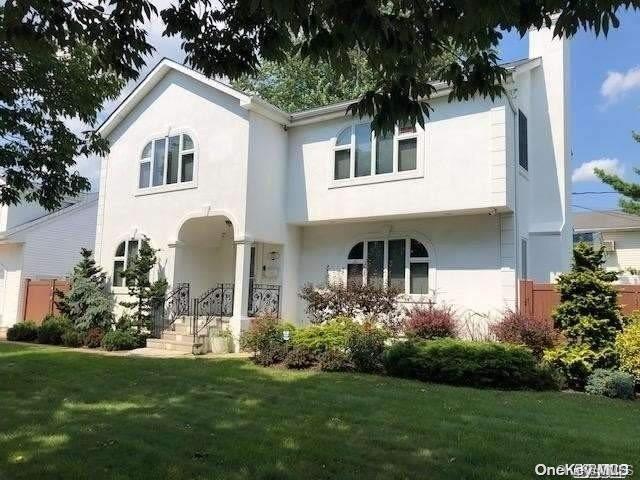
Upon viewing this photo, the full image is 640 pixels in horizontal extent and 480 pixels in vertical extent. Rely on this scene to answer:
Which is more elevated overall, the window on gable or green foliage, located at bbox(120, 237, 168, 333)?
the window on gable

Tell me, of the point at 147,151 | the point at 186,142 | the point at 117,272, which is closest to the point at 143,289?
the point at 117,272

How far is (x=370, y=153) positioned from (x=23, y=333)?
502 inches

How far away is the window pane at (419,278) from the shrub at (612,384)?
5.42 meters

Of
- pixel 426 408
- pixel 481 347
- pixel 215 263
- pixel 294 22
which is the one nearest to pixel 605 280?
pixel 481 347

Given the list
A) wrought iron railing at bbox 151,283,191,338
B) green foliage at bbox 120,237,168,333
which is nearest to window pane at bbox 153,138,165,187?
green foliage at bbox 120,237,168,333

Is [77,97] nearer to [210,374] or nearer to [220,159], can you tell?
[210,374]

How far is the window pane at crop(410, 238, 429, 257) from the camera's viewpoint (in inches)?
597

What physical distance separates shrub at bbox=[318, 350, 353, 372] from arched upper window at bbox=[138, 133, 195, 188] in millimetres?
8148

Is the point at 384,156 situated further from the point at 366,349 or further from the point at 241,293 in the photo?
the point at 366,349

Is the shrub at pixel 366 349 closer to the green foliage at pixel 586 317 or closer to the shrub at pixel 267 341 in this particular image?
the shrub at pixel 267 341

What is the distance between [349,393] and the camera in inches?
356

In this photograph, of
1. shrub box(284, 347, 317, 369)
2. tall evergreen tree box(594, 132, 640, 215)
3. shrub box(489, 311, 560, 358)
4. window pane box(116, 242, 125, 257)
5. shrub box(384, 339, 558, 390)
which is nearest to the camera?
shrub box(384, 339, 558, 390)

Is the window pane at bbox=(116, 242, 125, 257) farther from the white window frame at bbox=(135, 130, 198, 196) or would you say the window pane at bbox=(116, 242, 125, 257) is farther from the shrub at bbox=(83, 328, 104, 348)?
the shrub at bbox=(83, 328, 104, 348)

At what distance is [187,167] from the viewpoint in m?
17.3
